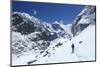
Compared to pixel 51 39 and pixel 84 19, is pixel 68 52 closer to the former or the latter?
pixel 51 39

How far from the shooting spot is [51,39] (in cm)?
254

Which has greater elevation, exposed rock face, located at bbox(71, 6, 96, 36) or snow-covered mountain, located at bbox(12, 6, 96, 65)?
exposed rock face, located at bbox(71, 6, 96, 36)

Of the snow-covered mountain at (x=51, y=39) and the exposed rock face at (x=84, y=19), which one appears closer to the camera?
the snow-covered mountain at (x=51, y=39)

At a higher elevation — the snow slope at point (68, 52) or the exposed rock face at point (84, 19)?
the exposed rock face at point (84, 19)

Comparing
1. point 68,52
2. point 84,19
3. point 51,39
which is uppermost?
point 84,19

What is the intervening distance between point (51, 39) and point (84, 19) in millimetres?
535

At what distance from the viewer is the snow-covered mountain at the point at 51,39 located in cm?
239

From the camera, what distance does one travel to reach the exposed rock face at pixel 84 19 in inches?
104

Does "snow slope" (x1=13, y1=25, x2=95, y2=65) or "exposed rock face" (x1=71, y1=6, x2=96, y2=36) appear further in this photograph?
"exposed rock face" (x1=71, y1=6, x2=96, y2=36)

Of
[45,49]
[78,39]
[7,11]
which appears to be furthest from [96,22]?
[7,11]

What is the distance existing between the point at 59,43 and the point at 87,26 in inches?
17.9

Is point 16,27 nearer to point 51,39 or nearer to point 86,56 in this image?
point 51,39

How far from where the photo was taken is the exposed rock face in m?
2.64

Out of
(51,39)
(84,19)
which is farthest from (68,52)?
(84,19)
